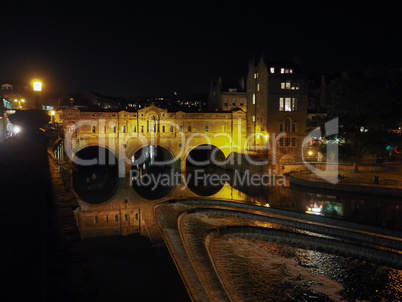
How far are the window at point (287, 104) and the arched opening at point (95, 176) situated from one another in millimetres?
24834

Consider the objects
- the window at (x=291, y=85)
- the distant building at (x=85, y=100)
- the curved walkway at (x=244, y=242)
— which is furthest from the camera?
the distant building at (x=85, y=100)

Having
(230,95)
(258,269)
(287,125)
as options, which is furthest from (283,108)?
(258,269)

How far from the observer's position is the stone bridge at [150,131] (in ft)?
139

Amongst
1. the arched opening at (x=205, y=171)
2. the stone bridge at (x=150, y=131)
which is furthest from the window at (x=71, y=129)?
the arched opening at (x=205, y=171)

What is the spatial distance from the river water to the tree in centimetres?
1030

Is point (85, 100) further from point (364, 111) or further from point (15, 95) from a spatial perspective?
point (364, 111)

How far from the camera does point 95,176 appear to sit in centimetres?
4406

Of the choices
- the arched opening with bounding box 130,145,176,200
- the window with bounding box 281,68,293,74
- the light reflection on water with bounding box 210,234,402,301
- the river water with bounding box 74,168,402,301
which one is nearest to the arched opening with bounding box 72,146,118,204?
the arched opening with bounding box 130,145,176,200

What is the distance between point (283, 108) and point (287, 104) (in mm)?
830

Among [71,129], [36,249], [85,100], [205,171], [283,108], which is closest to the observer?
[36,249]

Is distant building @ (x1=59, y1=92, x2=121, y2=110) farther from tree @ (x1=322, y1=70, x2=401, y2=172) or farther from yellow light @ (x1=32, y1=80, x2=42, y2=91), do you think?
yellow light @ (x1=32, y1=80, x2=42, y2=91)

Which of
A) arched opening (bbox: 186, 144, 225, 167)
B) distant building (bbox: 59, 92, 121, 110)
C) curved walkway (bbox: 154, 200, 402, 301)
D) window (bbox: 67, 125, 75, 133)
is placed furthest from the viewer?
distant building (bbox: 59, 92, 121, 110)

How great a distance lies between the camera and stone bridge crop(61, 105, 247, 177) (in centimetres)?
4241

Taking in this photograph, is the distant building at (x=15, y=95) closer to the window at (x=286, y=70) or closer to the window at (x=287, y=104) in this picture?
the window at (x=287, y=104)
